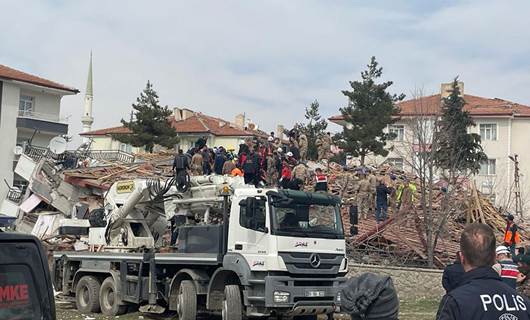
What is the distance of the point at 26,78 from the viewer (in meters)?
55.4

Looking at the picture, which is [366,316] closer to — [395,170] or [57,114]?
[395,170]

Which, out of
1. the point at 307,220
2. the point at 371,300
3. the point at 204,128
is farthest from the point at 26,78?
the point at 371,300

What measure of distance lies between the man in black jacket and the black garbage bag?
0.36m

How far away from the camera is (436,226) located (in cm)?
2242

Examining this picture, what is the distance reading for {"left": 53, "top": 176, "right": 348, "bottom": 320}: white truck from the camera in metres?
13.3

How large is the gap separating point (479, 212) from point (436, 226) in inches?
178

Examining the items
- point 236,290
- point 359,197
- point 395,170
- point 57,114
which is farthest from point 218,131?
point 236,290

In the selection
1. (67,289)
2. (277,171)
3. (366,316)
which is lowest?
(67,289)

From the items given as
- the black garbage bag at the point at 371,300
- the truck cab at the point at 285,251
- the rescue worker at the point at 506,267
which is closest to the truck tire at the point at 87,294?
the truck cab at the point at 285,251

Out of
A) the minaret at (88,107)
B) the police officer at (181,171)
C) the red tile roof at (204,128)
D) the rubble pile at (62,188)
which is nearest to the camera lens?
the police officer at (181,171)

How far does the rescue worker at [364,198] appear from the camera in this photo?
2566 centimetres

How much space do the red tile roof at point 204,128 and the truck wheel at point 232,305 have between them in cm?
5509

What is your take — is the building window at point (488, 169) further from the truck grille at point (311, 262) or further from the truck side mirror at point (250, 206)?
the truck side mirror at point (250, 206)

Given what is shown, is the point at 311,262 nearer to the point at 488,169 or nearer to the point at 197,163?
the point at 197,163
